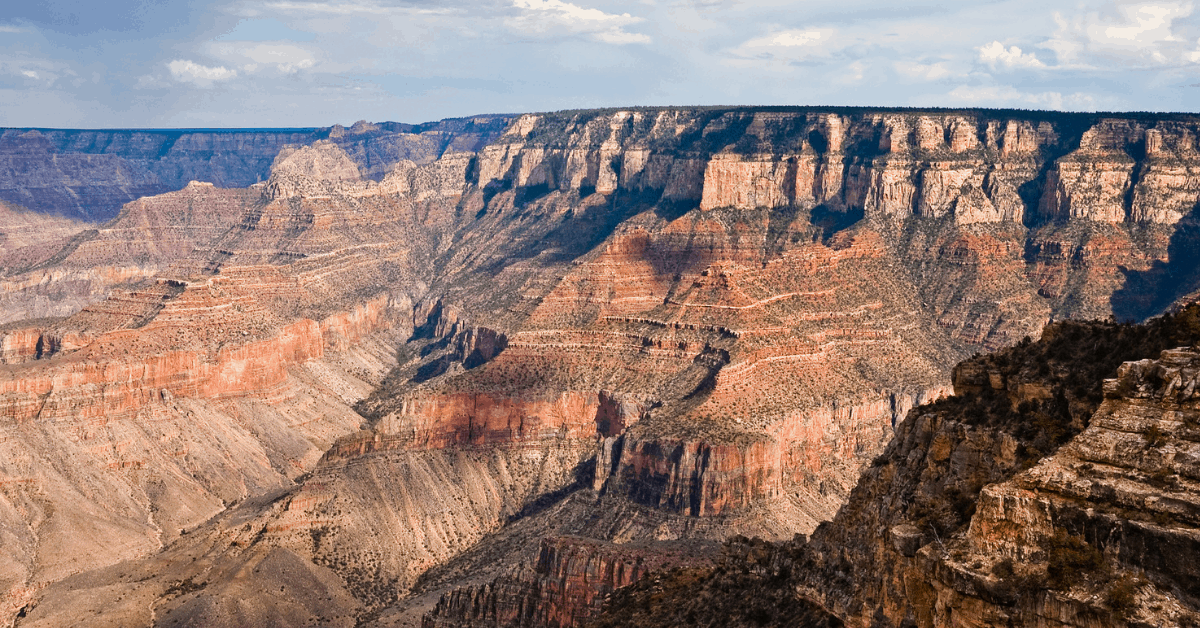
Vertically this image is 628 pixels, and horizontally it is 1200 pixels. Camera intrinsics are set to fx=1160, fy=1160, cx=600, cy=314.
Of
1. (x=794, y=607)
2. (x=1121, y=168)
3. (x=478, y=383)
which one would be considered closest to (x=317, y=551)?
(x=478, y=383)

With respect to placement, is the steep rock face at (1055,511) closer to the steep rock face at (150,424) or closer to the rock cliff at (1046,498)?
the rock cliff at (1046,498)

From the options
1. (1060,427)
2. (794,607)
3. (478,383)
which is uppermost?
(1060,427)

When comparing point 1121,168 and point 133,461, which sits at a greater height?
point 1121,168

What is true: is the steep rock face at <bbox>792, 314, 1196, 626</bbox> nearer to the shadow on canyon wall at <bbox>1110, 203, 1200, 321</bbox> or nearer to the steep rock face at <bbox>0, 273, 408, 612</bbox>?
the steep rock face at <bbox>0, 273, 408, 612</bbox>

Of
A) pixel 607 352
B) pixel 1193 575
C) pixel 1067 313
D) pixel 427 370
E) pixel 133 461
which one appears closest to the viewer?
pixel 1193 575

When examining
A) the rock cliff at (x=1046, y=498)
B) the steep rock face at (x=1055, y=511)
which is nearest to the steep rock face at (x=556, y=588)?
the rock cliff at (x=1046, y=498)

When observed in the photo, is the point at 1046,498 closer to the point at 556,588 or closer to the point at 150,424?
the point at 556,588

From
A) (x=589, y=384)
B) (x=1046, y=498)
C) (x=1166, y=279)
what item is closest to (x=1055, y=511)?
(x=1046, y=498)

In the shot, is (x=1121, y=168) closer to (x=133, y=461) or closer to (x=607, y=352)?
(x=607, y=352)
